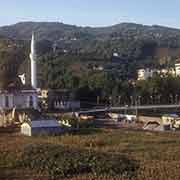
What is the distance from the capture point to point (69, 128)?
79.1 ft

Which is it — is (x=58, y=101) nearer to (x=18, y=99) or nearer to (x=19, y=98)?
(x=19, y=98)

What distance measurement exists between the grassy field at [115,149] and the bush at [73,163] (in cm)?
19

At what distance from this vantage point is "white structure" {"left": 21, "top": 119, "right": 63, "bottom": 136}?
2294cm

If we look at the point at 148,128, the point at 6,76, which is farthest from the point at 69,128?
the point at 6,76

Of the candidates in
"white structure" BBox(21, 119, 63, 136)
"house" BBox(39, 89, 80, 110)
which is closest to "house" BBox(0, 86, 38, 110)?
"house" BBox(39, 89, 80, 110)

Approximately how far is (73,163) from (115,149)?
3981mm

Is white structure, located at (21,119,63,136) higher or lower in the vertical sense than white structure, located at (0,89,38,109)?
lower

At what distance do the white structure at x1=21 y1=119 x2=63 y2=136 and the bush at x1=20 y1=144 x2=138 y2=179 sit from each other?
703 cm

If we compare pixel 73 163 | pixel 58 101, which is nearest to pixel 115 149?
pixel 73 163

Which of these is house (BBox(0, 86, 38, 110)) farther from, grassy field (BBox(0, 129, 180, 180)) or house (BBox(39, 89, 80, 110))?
grassy field (BBox(0, 129, 180, 180))

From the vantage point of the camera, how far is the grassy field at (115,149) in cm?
1275

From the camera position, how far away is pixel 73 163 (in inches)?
539

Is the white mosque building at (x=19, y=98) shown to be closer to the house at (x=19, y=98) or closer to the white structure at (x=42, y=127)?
the house at (x=19, y=98)

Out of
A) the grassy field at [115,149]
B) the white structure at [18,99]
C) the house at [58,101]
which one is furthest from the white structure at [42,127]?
the house at [58,101]
